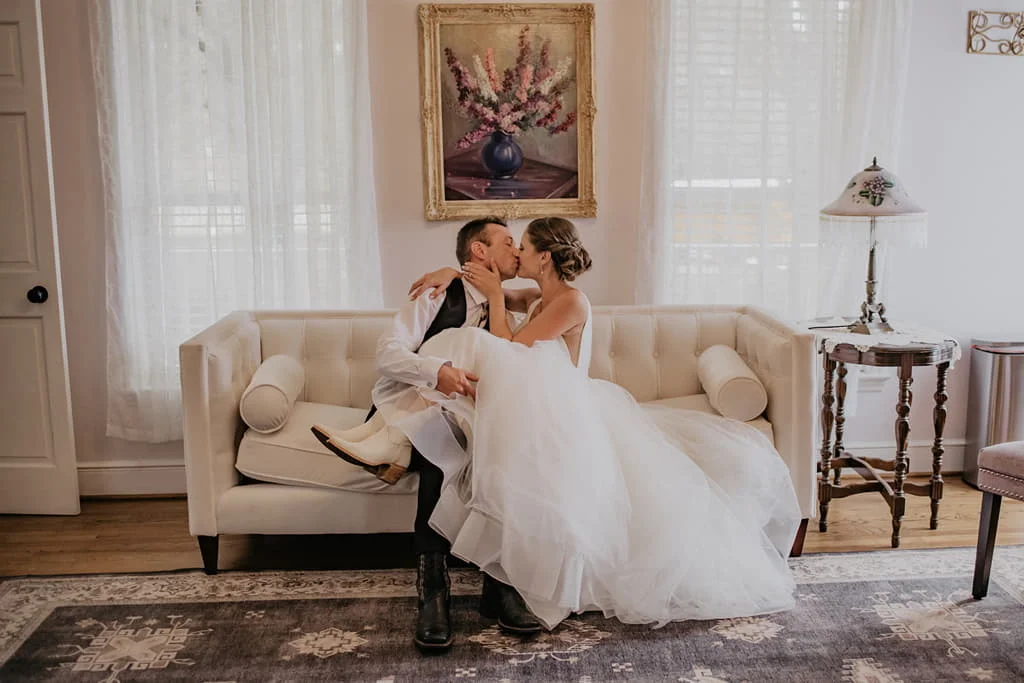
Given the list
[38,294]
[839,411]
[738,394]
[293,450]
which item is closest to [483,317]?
[293,450]

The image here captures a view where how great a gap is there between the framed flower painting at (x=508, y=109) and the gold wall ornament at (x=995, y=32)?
5.41ft

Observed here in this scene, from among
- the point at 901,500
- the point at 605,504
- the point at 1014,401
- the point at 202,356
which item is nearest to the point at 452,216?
the point at 202,356

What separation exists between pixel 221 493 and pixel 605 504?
1312 millimetres

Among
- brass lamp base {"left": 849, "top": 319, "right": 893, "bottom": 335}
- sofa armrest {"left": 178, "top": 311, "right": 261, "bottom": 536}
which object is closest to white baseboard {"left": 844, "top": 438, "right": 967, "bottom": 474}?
brass lamp base {"left": 849, "top": 319, "right": 893, "bottom": 335}

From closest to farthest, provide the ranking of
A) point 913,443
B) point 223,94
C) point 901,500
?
point 901,500 < point 223,94 < point 913,443

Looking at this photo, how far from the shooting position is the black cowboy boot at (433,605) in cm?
273

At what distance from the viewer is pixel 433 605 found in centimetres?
279

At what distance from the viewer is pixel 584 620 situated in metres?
2.92

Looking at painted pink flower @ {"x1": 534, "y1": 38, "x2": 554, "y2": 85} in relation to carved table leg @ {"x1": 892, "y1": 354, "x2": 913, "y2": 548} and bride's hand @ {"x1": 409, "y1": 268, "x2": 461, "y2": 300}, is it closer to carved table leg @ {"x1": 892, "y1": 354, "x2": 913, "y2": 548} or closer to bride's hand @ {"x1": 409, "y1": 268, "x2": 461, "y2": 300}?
bride's hand @ {"x1": 409, "y1": 268, "x2": 461, "y2": 300}

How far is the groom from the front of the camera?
9.20ft

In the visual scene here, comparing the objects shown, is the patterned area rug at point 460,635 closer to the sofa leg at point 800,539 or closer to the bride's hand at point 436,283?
the sofa leg at point 800,539

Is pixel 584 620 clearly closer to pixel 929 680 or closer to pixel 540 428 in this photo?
pixel 540 428

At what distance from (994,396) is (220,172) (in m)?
3.37

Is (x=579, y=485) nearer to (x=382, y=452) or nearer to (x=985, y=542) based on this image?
(x=382, y=452)
